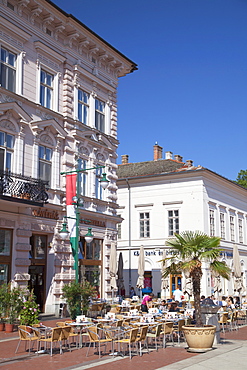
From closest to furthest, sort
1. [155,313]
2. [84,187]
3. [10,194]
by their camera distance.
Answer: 1. [155,313]
2. [10,194]
3. [84,187]

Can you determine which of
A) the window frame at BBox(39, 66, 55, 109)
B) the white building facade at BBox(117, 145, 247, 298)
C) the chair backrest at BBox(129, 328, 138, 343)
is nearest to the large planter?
the chair backrest at BBox(129, 328, 138, 343)

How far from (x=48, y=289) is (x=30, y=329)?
25.5ft

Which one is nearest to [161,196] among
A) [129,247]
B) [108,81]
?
[129,247]

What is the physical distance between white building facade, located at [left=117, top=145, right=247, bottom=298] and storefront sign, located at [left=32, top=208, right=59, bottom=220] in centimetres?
1743

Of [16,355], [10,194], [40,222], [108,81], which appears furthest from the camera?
[108,81]

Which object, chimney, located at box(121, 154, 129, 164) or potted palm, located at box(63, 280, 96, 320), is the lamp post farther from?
chimney, located at box(121, 154, 129, 164)

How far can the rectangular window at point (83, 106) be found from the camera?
2538 centimetres

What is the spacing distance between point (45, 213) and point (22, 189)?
2428 millimetres

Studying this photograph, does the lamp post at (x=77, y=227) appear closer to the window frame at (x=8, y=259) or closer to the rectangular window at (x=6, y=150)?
the window frame at (x=8, y=259)

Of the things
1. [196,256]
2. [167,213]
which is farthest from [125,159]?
[196,256]

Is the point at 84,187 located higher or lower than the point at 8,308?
higher

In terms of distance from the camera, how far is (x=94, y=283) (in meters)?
25.6

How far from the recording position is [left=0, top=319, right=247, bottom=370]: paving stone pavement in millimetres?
11562

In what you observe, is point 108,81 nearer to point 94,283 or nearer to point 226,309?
point 94,283
